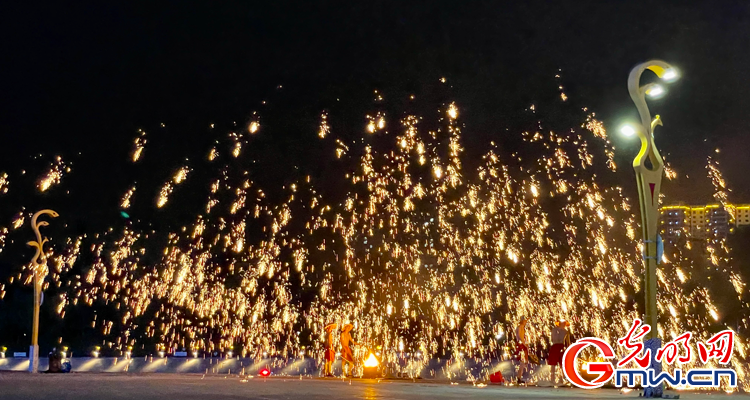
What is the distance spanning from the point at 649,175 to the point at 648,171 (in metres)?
0.08

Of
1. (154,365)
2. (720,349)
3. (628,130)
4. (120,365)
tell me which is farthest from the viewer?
(120,365)

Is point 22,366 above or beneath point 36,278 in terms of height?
beneath

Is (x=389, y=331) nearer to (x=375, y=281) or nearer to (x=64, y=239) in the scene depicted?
(x=375, y=281)

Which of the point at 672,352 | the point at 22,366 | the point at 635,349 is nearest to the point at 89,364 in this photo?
the point at 22,366

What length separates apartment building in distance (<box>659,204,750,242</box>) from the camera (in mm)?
90312

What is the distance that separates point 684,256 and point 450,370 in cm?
6899

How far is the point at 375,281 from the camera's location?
65.4 m

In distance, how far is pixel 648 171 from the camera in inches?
691

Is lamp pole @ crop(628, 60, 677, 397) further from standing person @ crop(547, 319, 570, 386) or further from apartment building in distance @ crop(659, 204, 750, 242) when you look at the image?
apartment building in distance @ crop(659, 204, 750, 242)

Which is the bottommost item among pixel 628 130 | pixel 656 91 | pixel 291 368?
pixel 291 368

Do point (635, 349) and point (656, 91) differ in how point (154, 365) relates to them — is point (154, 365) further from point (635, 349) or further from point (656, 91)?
point (656, 91)

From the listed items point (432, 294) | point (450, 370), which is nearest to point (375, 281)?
point (432, 294)

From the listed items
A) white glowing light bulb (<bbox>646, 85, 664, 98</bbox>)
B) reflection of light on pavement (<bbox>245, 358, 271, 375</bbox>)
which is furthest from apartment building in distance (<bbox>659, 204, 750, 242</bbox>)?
white glowing light bulb (<bbox>646, 85, 664, 98</bbox>)

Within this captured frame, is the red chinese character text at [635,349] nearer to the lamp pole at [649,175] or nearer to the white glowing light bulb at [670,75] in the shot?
the lamp pole at [649,175]
